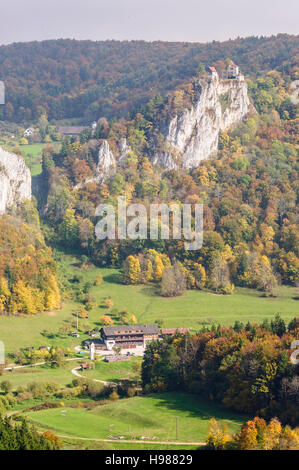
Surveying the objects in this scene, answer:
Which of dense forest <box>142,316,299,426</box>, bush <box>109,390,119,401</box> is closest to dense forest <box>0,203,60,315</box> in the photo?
dense forest <box>142,316,299,426</box>

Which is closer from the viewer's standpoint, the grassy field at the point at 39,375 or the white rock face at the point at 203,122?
the grassy field at the point at 39,375

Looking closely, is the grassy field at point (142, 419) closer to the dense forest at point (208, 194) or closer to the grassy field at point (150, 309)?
the grassy field at point (150, 309)

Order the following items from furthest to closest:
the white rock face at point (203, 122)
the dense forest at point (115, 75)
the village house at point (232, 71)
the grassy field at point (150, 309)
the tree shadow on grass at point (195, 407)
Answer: the dense forest at point (115, 75) → the village house at point (232, 71) → the white rock face at point (203, 122) → the grassy field at point (150, 309) → the tree shadow on grass at point (195, 407)

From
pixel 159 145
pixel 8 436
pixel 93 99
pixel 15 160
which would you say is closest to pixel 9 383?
pixel 8 436

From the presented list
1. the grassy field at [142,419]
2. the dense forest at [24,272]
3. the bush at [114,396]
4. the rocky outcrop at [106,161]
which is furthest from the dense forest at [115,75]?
the grassy field at [142,419]

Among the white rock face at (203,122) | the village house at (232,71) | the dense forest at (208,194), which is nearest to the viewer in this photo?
the dense forest at (208,194)

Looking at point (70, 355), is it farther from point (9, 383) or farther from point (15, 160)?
point (15, 160)

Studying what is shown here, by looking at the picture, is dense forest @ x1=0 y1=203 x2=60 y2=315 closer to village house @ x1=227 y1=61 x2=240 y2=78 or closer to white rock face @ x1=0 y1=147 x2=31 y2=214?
white rock face @ x1=0 y1=147 x2=31 y2=214
